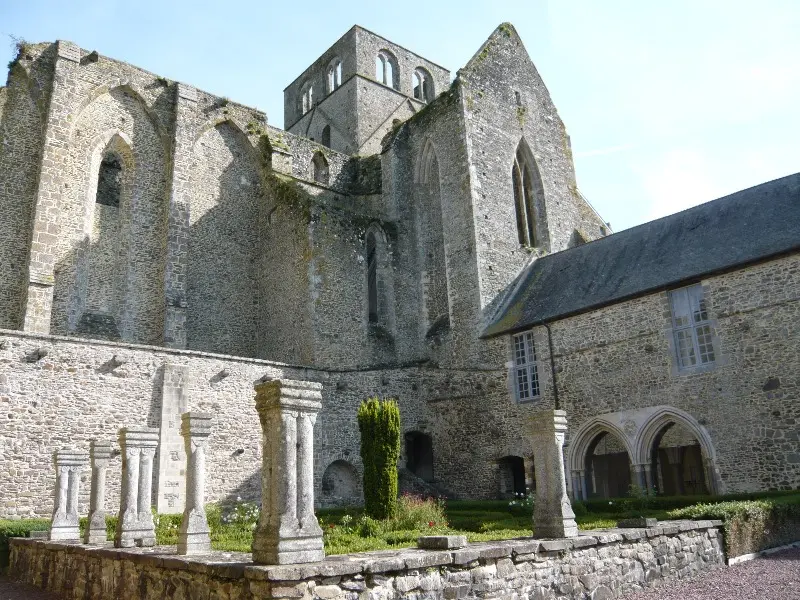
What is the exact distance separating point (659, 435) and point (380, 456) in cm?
694

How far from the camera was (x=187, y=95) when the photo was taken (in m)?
23.8

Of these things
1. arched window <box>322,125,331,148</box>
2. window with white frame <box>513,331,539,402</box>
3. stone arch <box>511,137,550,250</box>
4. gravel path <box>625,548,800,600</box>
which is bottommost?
gravel path <box>625,548,800,600</box>

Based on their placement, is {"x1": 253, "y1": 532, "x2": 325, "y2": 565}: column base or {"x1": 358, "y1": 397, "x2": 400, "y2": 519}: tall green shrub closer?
{"x1": 253, "y1": 532, "x2": 325, "y2": 565}: column base

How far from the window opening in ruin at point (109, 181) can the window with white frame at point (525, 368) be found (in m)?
13.8

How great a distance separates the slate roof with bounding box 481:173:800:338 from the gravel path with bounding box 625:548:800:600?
7.73m

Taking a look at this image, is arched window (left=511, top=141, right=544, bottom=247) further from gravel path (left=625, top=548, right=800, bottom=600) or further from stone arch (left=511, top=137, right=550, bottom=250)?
gravel path (left=625, top=548, right=800, bottom=600)

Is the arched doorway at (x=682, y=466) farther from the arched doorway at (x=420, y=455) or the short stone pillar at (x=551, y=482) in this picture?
A: the short stone pillar at (x=551, y=482)

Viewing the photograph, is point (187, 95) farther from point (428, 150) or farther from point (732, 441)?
point (732, 441)

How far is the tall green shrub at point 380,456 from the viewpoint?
15.0 metres

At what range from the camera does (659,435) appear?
16.8 meters

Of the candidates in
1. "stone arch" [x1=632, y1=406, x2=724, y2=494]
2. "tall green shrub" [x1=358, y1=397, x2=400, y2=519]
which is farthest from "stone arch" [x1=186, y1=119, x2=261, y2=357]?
"stone arch" [x1=632, y1=406, x2=724, y2=494]

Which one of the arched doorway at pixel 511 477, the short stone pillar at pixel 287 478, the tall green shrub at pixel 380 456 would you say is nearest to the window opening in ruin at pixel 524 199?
the arched doorway at pixel 511 477

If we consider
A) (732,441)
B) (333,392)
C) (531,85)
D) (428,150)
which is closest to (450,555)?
(732,441)

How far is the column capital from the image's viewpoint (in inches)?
260
